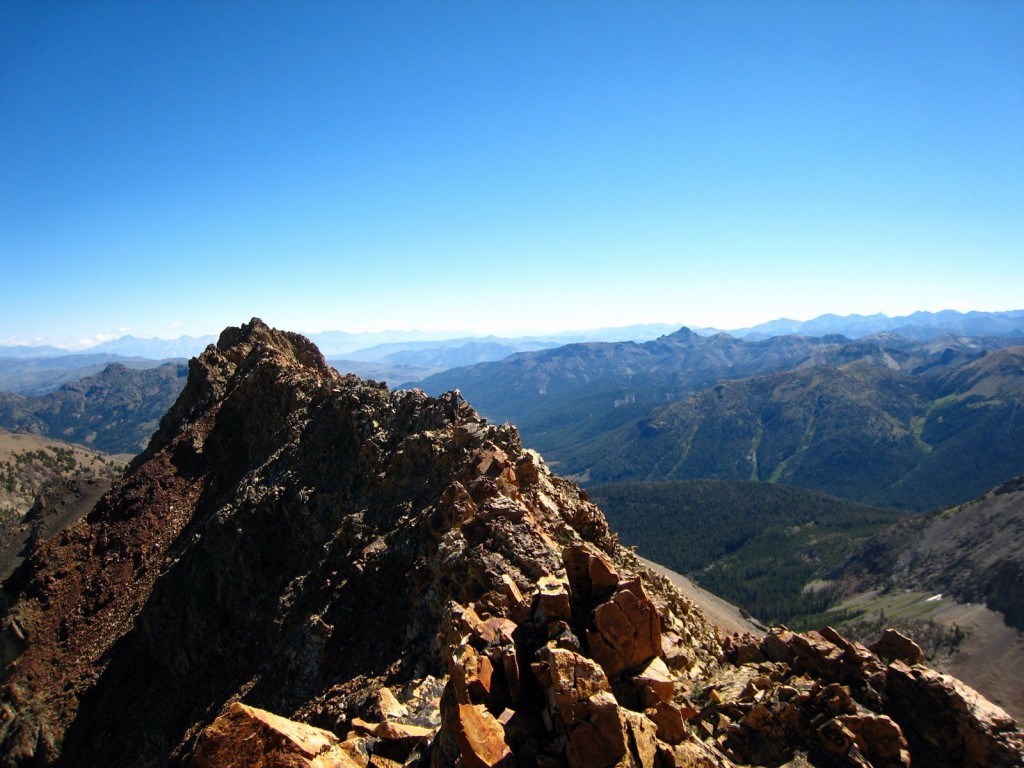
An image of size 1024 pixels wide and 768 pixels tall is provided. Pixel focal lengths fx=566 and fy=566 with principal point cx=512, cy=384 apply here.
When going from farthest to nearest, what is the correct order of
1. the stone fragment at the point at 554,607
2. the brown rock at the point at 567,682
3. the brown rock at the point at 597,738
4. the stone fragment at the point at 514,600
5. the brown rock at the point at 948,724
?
1. the stone fragment at the point at 514,600
2. the stone fragment at the point at 554,607
3. the brown rock at the point at 948,724
4. the brown rock at the point at 567,682
5. the brown rock at the point at 597,738

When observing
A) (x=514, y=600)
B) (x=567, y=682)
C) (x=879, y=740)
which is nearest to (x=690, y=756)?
(x=567, y=682)

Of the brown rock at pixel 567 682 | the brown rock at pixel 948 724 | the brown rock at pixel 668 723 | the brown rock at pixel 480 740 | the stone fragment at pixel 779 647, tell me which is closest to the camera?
A: the brown rock at pixel 480 740

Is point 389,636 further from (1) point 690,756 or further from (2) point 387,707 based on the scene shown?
(1) point 690,756

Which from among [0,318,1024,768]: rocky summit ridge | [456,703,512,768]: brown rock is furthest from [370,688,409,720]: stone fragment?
[456,703,512,768]: brown rock

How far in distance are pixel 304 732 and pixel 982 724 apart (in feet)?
73.3

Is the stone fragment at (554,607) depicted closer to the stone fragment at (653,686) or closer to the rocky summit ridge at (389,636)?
the rocky summit ridge at (389,636)

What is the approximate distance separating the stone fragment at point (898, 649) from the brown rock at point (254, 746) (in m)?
22.8

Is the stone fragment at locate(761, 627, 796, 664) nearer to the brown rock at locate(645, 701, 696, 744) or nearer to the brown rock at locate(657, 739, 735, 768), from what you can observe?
the brown rock at locate(657, 739, 735, 768)

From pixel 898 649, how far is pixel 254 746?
2540cm

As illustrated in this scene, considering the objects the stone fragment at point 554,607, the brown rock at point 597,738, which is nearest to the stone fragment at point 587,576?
the stone fragment at point 554,607

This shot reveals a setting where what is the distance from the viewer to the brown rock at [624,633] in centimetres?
2011

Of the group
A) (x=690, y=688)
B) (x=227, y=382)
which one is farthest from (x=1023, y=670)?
(x=227, y=382)

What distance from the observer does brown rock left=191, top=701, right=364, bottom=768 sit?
570 inches

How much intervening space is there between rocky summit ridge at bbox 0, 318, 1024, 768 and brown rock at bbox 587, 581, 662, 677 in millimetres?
83
